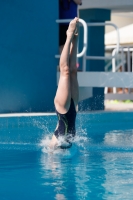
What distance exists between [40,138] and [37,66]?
3434 mm

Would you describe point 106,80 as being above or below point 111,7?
below

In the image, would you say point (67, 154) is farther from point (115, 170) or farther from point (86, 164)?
point (115, 170)

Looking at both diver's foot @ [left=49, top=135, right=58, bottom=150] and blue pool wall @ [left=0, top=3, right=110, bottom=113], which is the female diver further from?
blue pool wall @ [left=0, top=3, right=110, bottom=113]

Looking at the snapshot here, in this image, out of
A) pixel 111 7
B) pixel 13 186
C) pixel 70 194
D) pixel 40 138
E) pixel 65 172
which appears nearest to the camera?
pixel 70 194

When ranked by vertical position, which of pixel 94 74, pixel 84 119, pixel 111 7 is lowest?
pixel 84 119

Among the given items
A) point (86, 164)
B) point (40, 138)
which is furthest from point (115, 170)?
point (40, 138)

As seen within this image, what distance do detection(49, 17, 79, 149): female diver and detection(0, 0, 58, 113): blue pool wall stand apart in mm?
4311

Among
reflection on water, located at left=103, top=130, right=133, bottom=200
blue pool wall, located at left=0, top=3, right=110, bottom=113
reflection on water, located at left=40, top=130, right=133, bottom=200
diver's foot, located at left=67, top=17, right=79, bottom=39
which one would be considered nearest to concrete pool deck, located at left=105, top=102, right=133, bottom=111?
blue pool wall, located at left=0, top=3, right=110, bottom=113

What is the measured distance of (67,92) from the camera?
577 cm

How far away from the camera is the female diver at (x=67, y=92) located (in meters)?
5.77

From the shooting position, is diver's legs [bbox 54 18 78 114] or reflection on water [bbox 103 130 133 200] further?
diver's legs [bbox 54 18 78 114]

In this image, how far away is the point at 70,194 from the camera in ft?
13.5

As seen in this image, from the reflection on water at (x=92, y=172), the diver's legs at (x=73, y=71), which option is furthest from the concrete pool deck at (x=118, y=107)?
the diver's legs at (x=73, y=71)

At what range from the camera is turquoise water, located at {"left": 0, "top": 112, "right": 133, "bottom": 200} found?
13.8 ft
